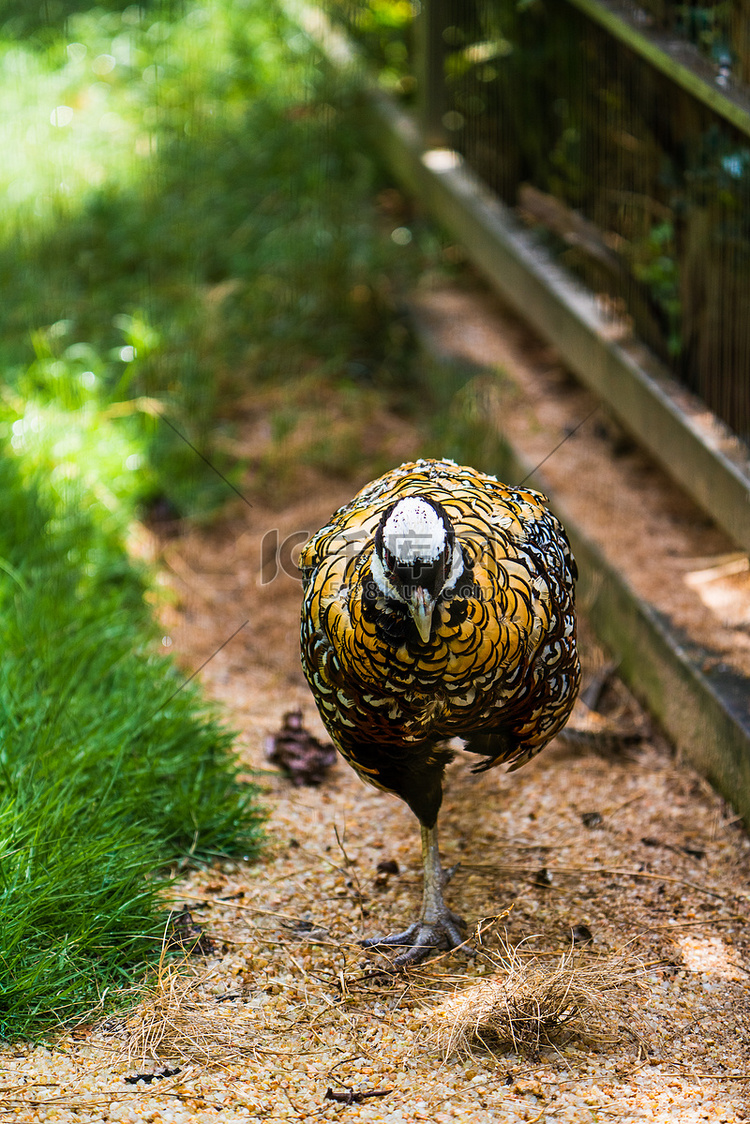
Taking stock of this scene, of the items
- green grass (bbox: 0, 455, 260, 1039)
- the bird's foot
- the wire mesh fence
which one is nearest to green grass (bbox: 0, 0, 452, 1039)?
green grass (bbox: 0, 455, 260, 1039)

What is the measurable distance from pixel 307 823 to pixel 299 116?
187 inches

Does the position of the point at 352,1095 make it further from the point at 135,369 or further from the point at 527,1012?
the point at 135,369

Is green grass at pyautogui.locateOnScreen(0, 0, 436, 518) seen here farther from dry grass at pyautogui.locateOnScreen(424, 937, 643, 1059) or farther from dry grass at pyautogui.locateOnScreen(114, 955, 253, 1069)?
dry grass at pyautogui.locateOnScreen(424, 937, 643, 1059)

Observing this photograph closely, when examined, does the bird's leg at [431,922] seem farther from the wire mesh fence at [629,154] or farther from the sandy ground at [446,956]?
the wire mesh fence at [629,154]

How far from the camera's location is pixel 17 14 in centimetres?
798

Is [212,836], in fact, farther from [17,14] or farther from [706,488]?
[17,14]

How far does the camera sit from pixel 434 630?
2.24 metres

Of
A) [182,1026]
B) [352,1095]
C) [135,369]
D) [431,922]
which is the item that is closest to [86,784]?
[182,1026]

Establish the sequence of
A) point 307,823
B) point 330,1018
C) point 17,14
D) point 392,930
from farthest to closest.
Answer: point 17,14
point 307,823
point 392,930
point 330,1018

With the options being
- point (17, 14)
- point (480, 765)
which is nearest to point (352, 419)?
point (480, 765)

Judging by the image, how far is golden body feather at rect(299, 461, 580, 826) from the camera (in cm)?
227

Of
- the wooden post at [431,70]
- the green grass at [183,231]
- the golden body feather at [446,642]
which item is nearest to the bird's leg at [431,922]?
the golden body feather at [446,642]

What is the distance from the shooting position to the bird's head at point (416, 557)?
2158 millimetres

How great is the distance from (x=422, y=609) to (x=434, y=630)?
0.08 meters
